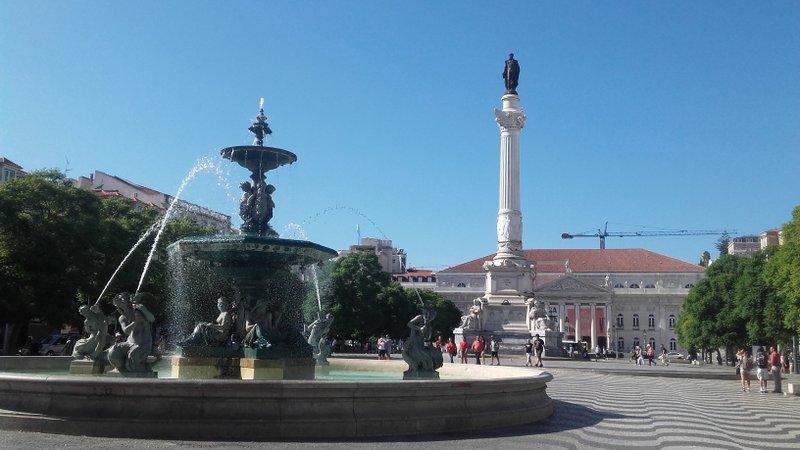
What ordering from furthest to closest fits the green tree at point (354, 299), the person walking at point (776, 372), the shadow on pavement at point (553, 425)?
1. the green tree at point (354, 299)
2. the person walking at point (776, 372)
3. the shadow on pavement at point (553, 425)

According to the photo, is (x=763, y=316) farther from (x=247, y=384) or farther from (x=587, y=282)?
(x=587, y=282)

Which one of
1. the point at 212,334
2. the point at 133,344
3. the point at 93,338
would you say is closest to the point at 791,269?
the point at 212,334

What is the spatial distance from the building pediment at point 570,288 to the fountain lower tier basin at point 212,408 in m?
99.2

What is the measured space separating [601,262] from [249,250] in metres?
108

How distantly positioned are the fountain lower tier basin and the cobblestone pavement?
9.5 inches

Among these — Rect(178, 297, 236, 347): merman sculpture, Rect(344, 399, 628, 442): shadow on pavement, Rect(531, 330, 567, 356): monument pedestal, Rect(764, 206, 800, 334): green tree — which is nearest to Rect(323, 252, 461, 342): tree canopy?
Rect(531, 330, 567, 356): monument pedestal

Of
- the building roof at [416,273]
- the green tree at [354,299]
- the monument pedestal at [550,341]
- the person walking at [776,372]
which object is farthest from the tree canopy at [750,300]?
the building roof at [416,273]

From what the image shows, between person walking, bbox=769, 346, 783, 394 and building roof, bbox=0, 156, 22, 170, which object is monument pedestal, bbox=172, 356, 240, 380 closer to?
person walking, bbox=769, 346, 783, 394

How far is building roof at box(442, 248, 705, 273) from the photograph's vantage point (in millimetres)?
111750

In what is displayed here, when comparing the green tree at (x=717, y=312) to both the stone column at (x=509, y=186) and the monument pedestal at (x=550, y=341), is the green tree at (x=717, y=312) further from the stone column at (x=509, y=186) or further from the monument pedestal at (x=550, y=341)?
the stone column at (x=509, y=186)

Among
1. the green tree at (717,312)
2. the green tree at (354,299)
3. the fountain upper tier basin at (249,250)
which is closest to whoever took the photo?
the fountain upper tier basin at (249,250)

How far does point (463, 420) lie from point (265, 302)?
17.7 feet

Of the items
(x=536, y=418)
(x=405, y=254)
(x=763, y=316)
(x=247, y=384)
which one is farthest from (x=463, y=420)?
(x=405, y=254)

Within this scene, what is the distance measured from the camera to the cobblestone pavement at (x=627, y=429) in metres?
8.78
